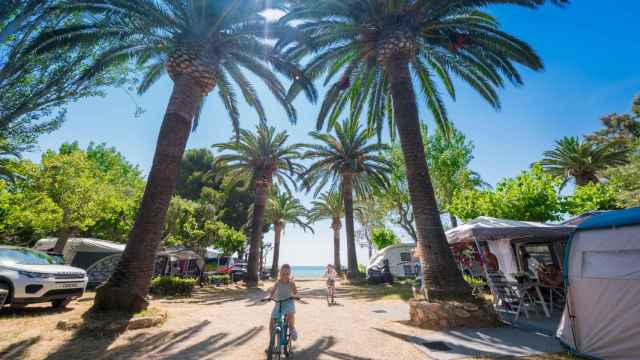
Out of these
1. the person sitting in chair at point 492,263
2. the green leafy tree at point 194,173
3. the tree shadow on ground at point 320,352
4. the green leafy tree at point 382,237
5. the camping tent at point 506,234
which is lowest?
the tree shadow on ground at point 320,352

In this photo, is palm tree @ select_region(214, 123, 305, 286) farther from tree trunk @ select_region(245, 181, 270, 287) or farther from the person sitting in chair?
the person sitting in chair

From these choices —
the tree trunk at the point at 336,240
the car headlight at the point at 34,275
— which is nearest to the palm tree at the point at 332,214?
the tree trunk at the point at 336,240

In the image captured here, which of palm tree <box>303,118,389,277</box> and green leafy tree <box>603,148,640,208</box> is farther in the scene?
palm tree <box>303,118,389,277</box>

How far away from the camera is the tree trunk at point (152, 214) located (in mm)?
7633

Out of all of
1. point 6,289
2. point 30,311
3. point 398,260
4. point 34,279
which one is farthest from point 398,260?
point 6,289

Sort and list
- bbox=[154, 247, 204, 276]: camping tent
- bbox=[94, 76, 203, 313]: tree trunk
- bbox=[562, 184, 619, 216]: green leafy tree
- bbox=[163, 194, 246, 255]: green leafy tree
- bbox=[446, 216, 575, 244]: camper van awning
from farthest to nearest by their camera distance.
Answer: bbox=[163, 194, 246, 255]: green leafy tree → bbox=[154, 247, 204, 276]: camping tent → bbox=[562, 184, 619, 216]: green leafy tree → bbox=[446, 216, 575, 244]: camper van awning → bbox=[94, 76, 203, 313]: tree trunk

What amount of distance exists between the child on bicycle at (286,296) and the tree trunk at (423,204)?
13.9 ft

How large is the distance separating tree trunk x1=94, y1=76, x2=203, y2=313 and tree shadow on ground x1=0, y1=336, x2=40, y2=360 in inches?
54.5

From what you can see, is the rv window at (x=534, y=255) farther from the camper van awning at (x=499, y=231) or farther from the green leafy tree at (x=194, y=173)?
the green leafy tree at (x=194, y=173)

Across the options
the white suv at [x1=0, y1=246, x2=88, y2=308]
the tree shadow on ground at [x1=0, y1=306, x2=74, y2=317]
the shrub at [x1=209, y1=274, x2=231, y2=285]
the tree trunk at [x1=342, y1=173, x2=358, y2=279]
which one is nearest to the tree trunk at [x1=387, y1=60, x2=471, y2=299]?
the white suv at [x1=0, y1=246, x2=88, y2=308]

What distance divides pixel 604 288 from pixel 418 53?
982 cm

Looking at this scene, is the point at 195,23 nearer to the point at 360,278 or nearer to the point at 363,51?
the point at 363,51

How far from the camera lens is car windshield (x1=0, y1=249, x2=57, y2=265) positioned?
862 cm

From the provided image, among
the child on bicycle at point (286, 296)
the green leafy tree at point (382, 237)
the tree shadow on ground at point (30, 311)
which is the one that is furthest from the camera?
the green leafy tree at point (382, 237)
